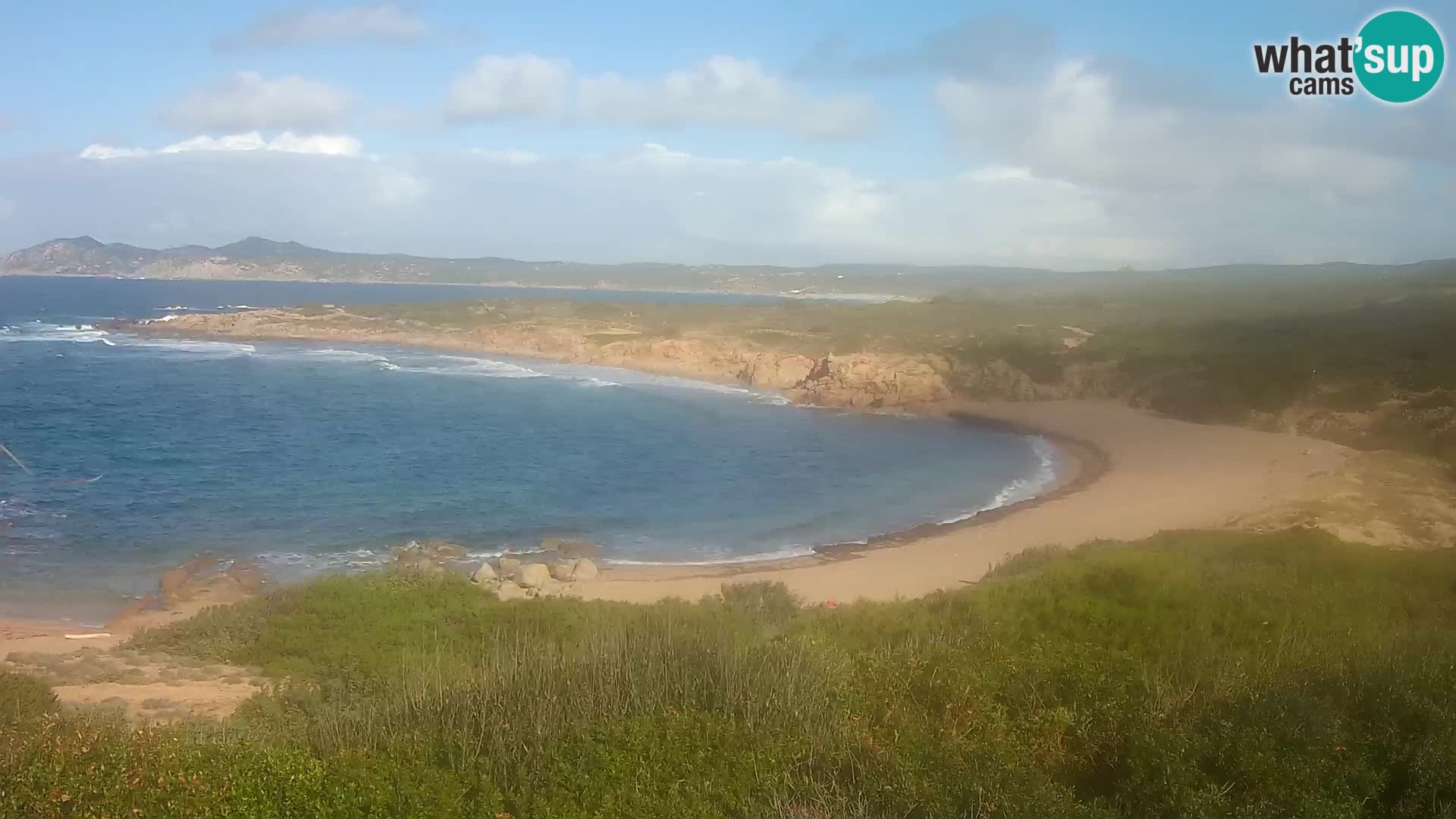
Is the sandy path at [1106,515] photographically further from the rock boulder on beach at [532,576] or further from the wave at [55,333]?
the wave at [55,333]

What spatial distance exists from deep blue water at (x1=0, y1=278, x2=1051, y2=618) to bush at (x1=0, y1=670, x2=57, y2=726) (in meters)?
7.07

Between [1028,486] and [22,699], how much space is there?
23850 mm

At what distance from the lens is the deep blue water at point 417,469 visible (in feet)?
67.8

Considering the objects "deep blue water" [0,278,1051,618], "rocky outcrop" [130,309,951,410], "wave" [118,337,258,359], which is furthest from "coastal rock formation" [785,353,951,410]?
"wave" [118,337,258,359]

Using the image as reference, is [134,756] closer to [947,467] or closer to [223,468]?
[223,468]

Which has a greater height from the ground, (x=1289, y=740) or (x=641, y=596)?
(x=1289, y=740)

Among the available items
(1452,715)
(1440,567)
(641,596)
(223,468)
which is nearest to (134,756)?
(1452,715)

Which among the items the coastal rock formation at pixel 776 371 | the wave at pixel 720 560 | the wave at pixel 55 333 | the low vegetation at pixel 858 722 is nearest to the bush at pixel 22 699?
the low vegetation at pixel 858 722

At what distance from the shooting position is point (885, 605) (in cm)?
1372

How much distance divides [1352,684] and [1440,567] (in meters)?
8.06

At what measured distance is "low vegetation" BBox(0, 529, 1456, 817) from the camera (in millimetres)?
5852

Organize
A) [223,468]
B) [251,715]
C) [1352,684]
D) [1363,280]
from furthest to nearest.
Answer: [1363,280]
[223,468]
[251,715]
[1352,684]

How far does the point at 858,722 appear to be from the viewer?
7.30 m

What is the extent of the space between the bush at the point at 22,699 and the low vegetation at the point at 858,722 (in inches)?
5.9
